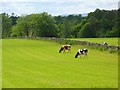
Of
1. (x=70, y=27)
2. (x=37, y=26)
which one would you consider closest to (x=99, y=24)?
(x=70, y=27)

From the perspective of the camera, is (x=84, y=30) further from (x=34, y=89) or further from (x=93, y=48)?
(x=34, y=89)

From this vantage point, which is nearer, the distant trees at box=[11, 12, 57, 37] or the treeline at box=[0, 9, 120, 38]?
the treeline at box=[0, 9, 120, 38]

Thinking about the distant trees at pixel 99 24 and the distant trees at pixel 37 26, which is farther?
the distant trees at pixel 37 26

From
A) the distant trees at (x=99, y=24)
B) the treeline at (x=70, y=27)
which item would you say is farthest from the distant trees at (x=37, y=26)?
the distant trees at (x=99, y=24)

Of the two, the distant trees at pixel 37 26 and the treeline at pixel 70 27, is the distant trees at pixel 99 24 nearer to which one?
the treeline at pixel 70 27

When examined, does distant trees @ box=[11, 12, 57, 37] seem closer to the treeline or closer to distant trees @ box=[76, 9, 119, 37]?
the treeline

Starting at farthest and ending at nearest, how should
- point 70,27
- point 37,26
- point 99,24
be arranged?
point 70,27 → point 37,26 → point 99,24

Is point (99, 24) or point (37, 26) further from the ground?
point (99, 24)

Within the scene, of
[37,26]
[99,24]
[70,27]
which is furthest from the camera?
[70,27]

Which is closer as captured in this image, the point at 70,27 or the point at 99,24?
the point at 99,24

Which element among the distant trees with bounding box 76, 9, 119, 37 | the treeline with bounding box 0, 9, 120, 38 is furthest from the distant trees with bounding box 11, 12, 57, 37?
the distant trees with bounding box 76, 9, 119, 37

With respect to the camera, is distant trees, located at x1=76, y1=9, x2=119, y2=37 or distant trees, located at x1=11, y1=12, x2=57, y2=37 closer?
distant trees, located at x1=76, y1=9, x2=119, y2=37

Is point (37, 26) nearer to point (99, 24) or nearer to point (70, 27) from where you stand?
point (70, 27)

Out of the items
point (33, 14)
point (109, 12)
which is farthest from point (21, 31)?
point (109, 12)
